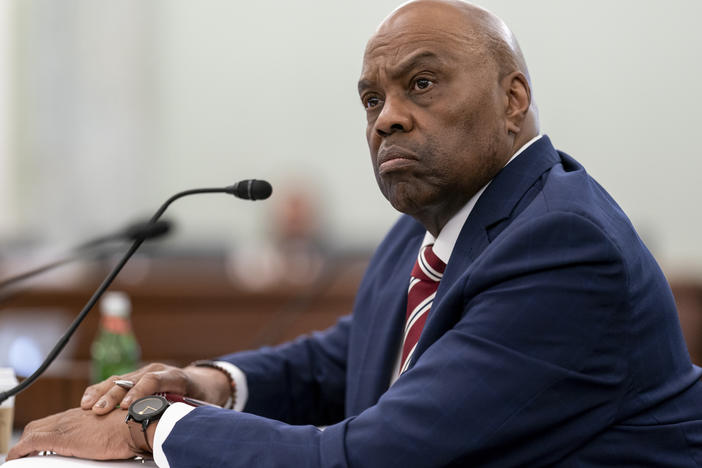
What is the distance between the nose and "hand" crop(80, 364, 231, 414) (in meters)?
0.64

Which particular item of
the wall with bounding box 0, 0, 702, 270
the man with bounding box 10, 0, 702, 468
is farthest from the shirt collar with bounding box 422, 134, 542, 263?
the wall with bounding box 0, 0, 702, 270

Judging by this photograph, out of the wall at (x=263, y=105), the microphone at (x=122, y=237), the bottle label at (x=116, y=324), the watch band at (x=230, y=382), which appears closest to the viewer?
the microphone at (x=122, y=237)

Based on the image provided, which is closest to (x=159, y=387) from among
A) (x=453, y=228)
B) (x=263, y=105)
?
(x=453, y=228)

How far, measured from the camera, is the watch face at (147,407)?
149 centimetres

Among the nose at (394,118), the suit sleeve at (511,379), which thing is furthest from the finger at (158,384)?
the nose at (394,118)

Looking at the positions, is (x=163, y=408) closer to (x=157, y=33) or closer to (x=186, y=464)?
(x=186, y=464)

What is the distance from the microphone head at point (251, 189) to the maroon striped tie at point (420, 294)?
353 millimetres

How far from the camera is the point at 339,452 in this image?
4.43 feet

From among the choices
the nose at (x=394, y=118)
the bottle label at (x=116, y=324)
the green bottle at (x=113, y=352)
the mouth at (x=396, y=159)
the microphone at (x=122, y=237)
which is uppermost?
the nose at (x=394, y=118)

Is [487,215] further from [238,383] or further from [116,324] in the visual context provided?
[116,324]

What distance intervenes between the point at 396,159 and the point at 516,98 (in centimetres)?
27

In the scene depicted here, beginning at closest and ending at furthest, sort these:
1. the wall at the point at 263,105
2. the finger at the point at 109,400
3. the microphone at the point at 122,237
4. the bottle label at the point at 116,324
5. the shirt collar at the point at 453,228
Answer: the finger at the point at 109,400, the shirt collar at the point at 453,228, the microphone at the point at 122,237, the bottle label at the point at 116,324, the wall at the point at 263,105

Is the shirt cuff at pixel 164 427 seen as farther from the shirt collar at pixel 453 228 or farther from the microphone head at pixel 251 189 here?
the shirt collar at pixel 453 228

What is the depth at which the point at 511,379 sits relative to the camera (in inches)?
51.8
